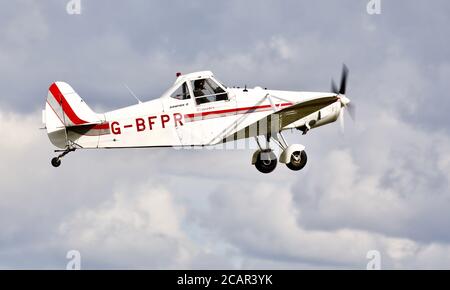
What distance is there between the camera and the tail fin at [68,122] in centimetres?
3706

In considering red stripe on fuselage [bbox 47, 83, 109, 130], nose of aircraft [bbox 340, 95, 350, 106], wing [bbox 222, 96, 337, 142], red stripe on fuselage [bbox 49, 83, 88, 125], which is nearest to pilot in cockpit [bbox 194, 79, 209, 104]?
wing [bbox 222, 96, 337, 142]

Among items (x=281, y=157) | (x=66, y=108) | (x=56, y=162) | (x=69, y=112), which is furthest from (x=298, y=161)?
(x=56, y=162)

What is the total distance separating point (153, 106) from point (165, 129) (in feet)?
2.71

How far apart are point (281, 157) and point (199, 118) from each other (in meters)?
3.58

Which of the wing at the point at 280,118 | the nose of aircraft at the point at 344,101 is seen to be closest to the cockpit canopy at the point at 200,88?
the wing at the point at 280,118

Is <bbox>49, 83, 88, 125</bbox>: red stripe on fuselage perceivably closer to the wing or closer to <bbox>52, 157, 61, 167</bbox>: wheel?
<bbox>52, 157, 61, 167</bbox>: wheel

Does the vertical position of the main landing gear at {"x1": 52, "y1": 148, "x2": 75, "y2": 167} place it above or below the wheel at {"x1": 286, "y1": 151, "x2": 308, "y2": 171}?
below

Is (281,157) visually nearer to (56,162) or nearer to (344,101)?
(344,101)

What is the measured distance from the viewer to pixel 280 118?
4019 cm

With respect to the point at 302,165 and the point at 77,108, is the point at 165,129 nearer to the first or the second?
the point at 77,108

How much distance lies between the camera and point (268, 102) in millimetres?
39969

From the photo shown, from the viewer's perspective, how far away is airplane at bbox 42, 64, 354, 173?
37188 millimetres
